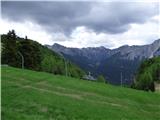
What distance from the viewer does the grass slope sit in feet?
96.4

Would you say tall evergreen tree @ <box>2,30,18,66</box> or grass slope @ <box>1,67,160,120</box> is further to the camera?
tall evergreen tree @ <box>2,30,18,66</box>

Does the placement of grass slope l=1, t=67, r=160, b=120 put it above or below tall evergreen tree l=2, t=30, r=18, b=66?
below

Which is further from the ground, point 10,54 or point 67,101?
point 10,54

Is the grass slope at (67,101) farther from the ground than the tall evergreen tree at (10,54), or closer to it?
closer to it

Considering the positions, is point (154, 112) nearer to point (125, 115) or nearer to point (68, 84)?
point (125, 115)

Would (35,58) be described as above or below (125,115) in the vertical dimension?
above

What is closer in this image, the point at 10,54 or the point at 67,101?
the point at 67,101

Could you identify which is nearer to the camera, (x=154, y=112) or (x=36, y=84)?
(x=154, y=112)

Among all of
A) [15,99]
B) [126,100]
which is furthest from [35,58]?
[15,99]

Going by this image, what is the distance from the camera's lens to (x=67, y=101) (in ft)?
114

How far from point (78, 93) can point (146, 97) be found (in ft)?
29.4

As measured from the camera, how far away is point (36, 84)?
146 feet

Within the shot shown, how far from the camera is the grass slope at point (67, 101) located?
29.4m

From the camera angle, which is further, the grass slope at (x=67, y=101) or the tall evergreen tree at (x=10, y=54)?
the tall evergreen tree at (x=10, y=54)
